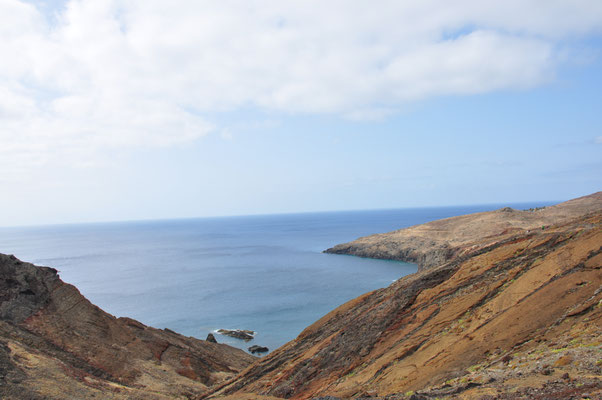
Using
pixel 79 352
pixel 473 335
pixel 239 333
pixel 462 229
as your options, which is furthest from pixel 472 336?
pixel 462 229

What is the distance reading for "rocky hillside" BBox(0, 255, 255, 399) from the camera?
25.7 meters

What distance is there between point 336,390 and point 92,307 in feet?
109

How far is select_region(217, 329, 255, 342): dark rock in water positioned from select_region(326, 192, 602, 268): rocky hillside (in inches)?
2467

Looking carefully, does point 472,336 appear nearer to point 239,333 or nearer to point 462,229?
point 239,333

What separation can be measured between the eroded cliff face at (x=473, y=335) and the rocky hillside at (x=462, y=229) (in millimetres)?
85421

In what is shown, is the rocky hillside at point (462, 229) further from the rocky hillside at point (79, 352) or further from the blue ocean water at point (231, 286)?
the rocky hillside at point (79, 352)

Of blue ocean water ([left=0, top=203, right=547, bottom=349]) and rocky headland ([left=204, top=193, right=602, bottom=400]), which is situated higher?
rocky headland ([left=204, top=193, right=602, bottom=400])

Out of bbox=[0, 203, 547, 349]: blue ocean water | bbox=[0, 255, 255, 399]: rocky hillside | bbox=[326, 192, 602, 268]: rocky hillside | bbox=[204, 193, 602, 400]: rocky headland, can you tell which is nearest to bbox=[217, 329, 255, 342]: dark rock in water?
bbox=[0, 203, 547, 349]: blue ocean water

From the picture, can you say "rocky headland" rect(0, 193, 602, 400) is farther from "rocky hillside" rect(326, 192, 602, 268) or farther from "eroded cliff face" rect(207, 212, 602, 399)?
"rocky hillside" rect(326, 192, 602, 268)

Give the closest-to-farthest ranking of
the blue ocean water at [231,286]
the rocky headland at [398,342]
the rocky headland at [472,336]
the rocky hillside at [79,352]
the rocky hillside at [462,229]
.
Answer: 1. the rocky headland at [472,336]
2. the rocky headland at [398,342]
3. the rocky hillside at [79,352]
4. the blue ocean water at [231,286]
5. the rocky hillside at [462,229]

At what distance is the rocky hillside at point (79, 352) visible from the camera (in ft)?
84.2

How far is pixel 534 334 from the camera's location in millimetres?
15508

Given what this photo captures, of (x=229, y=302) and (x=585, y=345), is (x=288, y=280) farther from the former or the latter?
(x=585, y=345)

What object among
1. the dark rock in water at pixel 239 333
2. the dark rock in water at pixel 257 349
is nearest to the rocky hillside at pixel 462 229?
the dark rock in water at pixel 239 333
